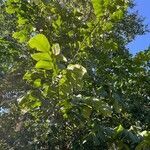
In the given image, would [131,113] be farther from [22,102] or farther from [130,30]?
[130,30]

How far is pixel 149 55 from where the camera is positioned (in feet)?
20.5

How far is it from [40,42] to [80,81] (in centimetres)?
80

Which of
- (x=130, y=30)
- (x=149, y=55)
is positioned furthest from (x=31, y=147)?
(x=130, y=30)

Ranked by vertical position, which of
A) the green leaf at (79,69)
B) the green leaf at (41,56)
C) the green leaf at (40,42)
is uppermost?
the green leaf at (40,42)

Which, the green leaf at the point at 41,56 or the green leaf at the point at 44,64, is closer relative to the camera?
the green leaf at the point at 41,56

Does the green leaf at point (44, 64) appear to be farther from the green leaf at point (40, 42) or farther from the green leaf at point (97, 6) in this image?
the green leaf at point (97, 6)

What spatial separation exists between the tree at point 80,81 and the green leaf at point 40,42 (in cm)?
1

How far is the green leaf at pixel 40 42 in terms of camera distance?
3.79 metres

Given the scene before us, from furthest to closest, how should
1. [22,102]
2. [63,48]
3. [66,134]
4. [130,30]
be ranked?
[130,30] → [66,134] → [63,48] → [22,102]

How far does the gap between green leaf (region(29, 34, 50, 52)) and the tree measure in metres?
0.01

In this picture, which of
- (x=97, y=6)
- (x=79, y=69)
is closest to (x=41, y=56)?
(x=79, y=69)

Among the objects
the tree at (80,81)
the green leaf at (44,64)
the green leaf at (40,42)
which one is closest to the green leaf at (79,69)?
the tree at (80,81)

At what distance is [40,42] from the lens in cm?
385

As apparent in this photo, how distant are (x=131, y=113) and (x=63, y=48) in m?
2.19
